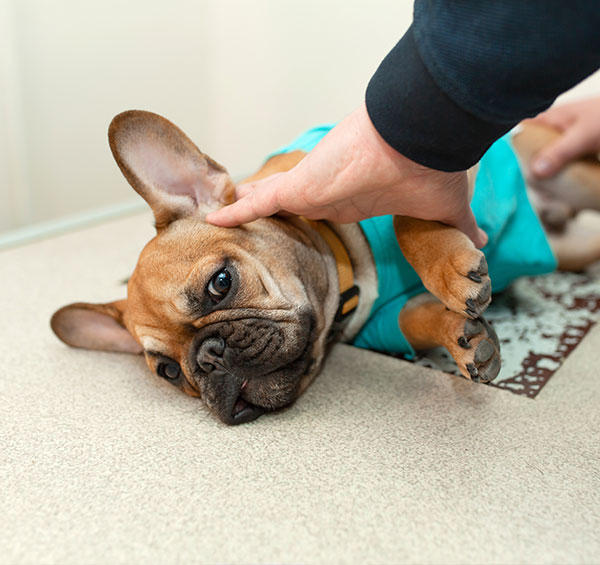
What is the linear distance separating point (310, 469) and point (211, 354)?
12.7 inches

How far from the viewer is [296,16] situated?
9.95 ft

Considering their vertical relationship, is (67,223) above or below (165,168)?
below

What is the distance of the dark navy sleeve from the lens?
75cm

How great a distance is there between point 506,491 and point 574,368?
56 centimetres

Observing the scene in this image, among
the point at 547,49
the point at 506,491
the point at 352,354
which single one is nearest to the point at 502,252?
the point at 352,354

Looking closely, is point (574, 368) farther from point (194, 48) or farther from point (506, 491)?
point (194, 48)

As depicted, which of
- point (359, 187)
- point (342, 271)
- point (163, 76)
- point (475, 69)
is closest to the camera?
point (475, 69)

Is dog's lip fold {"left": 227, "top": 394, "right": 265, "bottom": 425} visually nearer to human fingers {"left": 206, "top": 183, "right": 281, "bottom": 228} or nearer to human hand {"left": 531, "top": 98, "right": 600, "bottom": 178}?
human fingers {"left": 206, "top": 183, "right": 281, "bottom": 228}

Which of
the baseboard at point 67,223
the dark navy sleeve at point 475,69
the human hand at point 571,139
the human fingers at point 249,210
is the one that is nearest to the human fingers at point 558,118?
the human hand at point 571,139

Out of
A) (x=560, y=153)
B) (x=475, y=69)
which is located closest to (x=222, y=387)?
(x=475, y=69)

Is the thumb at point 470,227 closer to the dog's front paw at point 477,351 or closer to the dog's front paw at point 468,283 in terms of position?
the dog's front paw at point 468,283

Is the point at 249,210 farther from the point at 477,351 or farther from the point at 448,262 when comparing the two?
the point at 477,351

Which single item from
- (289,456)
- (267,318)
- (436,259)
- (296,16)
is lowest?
(289,456)

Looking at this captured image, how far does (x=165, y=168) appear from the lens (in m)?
1.44
